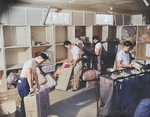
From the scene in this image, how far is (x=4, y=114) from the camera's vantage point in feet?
8.84

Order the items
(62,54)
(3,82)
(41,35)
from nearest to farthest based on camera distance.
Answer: (3,82) → (41,35) → (62,54)

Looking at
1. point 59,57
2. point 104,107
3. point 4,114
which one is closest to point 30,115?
point 4,114

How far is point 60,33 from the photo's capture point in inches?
187

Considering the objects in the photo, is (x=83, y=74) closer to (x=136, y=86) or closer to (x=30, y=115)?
(x=136, y=86)

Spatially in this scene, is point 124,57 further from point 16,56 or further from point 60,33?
point 16,56

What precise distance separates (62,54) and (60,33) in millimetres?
585

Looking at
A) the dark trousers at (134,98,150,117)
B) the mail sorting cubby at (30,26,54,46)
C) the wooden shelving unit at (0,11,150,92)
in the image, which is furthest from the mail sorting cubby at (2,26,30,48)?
the dark trousers at (134,98,150,117)

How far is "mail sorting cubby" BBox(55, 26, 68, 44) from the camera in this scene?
4.69 m

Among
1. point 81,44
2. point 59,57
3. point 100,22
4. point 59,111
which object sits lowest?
point 59,111

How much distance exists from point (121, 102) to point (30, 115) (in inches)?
54.2

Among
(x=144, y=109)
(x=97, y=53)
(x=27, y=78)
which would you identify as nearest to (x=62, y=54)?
(x=97, y=53)

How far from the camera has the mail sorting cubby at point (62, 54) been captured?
4.74 m

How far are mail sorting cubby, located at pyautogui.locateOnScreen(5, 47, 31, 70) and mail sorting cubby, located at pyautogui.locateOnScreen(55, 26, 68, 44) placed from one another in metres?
0.94

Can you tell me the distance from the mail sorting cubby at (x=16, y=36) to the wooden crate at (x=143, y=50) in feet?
9.56
